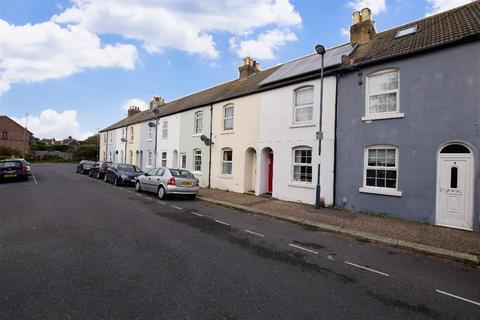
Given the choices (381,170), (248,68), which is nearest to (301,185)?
(381,170)

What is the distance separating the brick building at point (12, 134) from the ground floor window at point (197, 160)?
197 ft

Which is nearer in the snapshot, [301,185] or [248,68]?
[301,185]

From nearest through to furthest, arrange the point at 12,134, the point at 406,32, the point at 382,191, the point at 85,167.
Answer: the point at 382,191
the point at 406,32
the point at 85,167
the point at 12,134

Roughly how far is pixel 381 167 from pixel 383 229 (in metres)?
2.84

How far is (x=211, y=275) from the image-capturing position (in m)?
4.67

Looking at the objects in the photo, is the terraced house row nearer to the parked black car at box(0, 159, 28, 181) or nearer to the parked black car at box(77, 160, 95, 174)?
the parked black car at box(0, 159, 28, 181)

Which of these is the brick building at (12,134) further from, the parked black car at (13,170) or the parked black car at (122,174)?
the parked black car at (122,174)

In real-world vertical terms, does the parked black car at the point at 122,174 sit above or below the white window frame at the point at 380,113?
below

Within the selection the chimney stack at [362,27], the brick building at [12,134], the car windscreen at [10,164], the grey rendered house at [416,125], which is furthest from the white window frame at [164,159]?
the brick building at [12,134]

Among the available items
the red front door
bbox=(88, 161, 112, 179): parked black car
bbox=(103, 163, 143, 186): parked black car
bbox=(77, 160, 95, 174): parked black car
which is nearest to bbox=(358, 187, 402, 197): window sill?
the red front door

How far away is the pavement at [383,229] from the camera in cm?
669

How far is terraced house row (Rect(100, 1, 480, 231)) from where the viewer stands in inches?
342

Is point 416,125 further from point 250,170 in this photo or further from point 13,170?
point 13,170

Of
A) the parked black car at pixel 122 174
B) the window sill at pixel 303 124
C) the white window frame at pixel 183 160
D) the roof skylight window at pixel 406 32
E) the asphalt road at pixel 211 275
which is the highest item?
the roof skylight window at pixel 406 32
